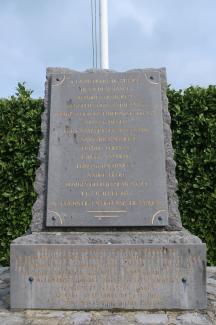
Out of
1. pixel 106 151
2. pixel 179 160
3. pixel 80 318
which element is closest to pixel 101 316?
pixel 80 318

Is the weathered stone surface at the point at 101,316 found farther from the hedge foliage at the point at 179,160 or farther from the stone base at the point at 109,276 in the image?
the hedge foliage at the point at 179,160

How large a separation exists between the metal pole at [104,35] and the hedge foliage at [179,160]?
1644 millimetres

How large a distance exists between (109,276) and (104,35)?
5.02 m

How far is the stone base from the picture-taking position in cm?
344

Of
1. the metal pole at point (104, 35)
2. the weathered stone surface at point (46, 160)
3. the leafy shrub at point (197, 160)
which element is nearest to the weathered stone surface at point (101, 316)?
the weathered stone surface at point (46, 160)

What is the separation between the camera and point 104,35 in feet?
24.2

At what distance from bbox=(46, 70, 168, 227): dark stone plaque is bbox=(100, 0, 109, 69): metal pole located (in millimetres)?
3051

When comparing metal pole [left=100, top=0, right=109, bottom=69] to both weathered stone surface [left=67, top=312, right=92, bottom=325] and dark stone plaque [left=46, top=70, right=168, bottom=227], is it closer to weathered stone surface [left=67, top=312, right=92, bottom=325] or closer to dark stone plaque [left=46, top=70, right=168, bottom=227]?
dark stone plaque [left=46, top=70, right=168, bottom=227]

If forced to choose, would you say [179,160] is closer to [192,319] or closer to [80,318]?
[192,319]

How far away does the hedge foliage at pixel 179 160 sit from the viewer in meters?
5.76

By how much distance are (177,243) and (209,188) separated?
245 cm

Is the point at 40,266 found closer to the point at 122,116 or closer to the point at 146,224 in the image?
the point at 146,224

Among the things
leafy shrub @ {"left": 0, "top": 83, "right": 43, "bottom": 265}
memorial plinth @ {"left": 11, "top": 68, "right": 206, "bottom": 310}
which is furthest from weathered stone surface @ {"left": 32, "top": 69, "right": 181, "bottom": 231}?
leafy shrub @ {"left": 0, "top": 83, "right": 43, "bottom": 265}

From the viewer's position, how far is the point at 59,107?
13.5 ft
